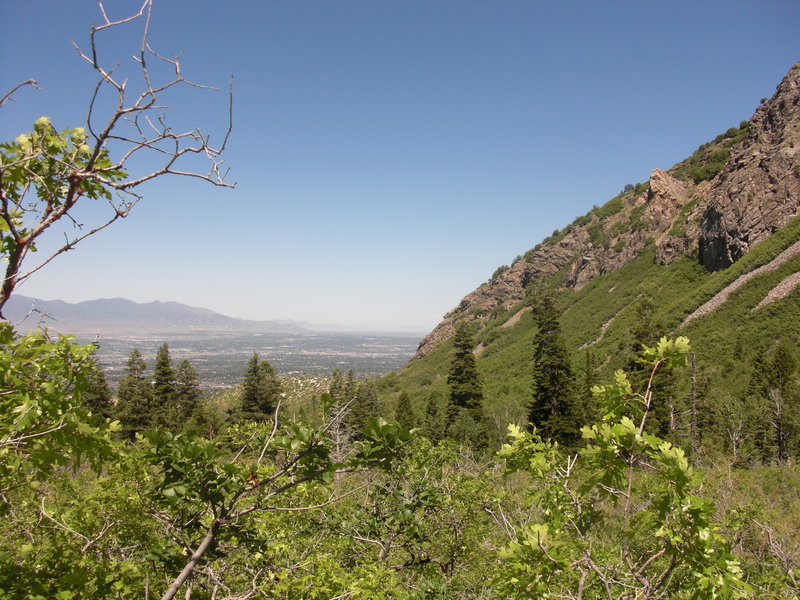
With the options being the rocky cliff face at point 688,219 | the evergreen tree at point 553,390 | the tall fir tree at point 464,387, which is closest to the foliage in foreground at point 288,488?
the evergreen tree at point 553,390

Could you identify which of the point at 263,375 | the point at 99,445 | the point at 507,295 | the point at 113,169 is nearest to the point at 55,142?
the point at 113,169

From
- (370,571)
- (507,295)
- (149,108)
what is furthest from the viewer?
(507,295)

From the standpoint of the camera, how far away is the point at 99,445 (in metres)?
2.20

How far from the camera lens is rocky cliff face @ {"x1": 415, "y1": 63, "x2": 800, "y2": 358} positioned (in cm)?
4259

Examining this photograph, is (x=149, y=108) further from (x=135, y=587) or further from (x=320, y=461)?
(x=135, y=587)

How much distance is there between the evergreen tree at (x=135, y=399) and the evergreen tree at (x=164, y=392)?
24.6 inches

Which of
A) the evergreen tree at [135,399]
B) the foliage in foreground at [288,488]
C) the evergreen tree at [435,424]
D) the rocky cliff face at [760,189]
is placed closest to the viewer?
the foliage in foreground at [288,488]

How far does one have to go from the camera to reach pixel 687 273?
48938 millimetres

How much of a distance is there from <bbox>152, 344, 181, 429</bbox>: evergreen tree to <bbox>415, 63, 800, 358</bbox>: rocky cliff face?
180 feet

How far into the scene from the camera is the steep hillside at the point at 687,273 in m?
34.4

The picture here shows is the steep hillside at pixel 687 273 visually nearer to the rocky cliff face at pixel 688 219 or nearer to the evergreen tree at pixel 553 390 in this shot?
the rocky cliff face at pixel 688 219

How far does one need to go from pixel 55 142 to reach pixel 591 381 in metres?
32.3

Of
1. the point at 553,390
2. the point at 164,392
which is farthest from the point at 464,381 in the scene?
the point at 164,392

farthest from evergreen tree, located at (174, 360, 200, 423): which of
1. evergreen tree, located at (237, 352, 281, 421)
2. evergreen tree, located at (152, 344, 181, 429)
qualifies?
evergreen tree, located at (237, 352, 281, 421)
